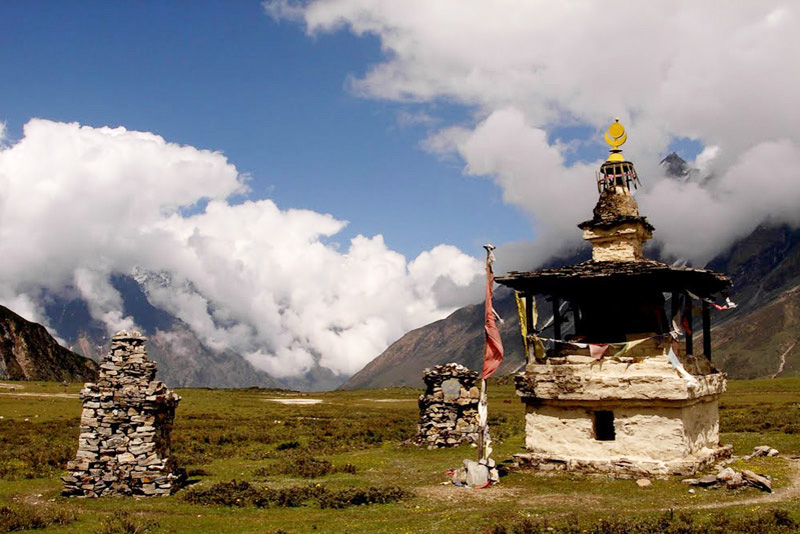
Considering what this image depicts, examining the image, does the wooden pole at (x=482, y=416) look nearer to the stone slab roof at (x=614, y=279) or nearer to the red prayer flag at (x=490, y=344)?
the red prayer flag at (x=490, y=344)

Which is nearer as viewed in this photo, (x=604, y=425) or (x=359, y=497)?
(x=359, y=497)

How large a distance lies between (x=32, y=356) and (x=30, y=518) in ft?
486

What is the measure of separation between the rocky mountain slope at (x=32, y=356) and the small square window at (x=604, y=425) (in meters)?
136

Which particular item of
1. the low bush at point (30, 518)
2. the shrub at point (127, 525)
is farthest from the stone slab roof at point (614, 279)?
the low bush at point (30, 518)

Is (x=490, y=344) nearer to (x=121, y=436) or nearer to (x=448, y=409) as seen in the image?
(x=121, y=436)

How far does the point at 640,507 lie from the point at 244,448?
2351 centimetres

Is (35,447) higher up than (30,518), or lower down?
higher up

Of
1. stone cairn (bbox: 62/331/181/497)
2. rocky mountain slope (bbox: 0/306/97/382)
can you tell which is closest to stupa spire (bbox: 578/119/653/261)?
stone cairn (bbox: 62/331/181/497)

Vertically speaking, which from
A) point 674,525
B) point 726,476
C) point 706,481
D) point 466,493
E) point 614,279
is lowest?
point 466,493

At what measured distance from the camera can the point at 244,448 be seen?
3712 cm

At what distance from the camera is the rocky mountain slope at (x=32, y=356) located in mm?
142000

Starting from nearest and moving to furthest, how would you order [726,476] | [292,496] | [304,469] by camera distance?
[726,476] → [292,496] → [304,469]

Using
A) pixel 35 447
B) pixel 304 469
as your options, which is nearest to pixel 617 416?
pixel 304 469

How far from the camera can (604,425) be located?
80.4 ft
